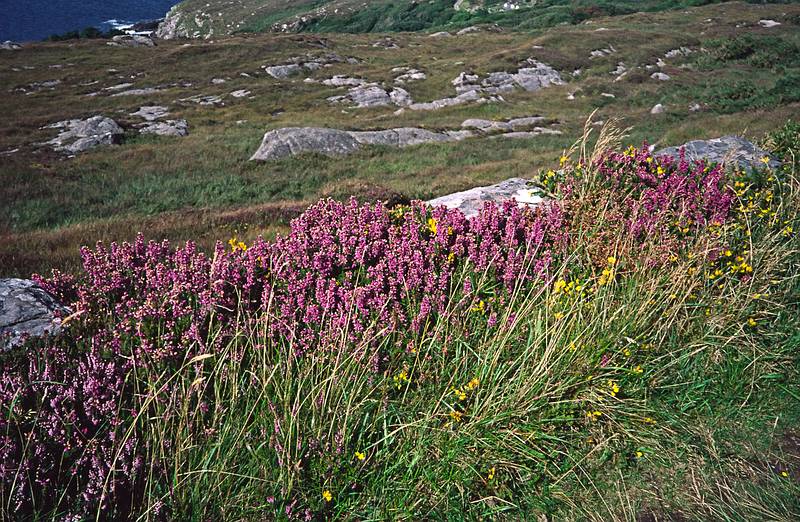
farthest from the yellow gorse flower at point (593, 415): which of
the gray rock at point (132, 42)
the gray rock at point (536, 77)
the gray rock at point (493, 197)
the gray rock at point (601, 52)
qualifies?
the gray rock at point (132, 42)

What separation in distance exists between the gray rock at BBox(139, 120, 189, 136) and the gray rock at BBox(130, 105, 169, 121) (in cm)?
421

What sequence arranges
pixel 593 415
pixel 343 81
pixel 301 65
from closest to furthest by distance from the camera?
pixel 593 415, pixel 343 81, pixel 301 65

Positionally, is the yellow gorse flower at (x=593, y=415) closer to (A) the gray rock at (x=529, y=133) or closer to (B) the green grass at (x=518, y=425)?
(B) the green grass at (x=518, y=425)

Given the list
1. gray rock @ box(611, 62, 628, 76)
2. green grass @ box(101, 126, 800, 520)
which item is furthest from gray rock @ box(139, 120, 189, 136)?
gray rock @ box(611, 62, 628, 76)

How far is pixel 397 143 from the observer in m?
32.4

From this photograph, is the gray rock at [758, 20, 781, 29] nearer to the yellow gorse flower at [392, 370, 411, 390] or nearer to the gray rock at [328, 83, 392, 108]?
the gray rock at [328, 83, 392, 108]

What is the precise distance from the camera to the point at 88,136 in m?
35.3

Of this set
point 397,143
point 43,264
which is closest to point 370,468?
point 43,264

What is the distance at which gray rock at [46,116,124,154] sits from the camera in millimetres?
33688

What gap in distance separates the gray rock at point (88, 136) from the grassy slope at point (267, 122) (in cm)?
148

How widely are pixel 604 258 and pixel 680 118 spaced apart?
3331 cm

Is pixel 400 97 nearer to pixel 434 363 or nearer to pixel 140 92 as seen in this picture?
pixel 140 92

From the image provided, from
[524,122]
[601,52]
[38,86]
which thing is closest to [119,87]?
[38,86]

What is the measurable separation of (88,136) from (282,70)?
35.5 metres
